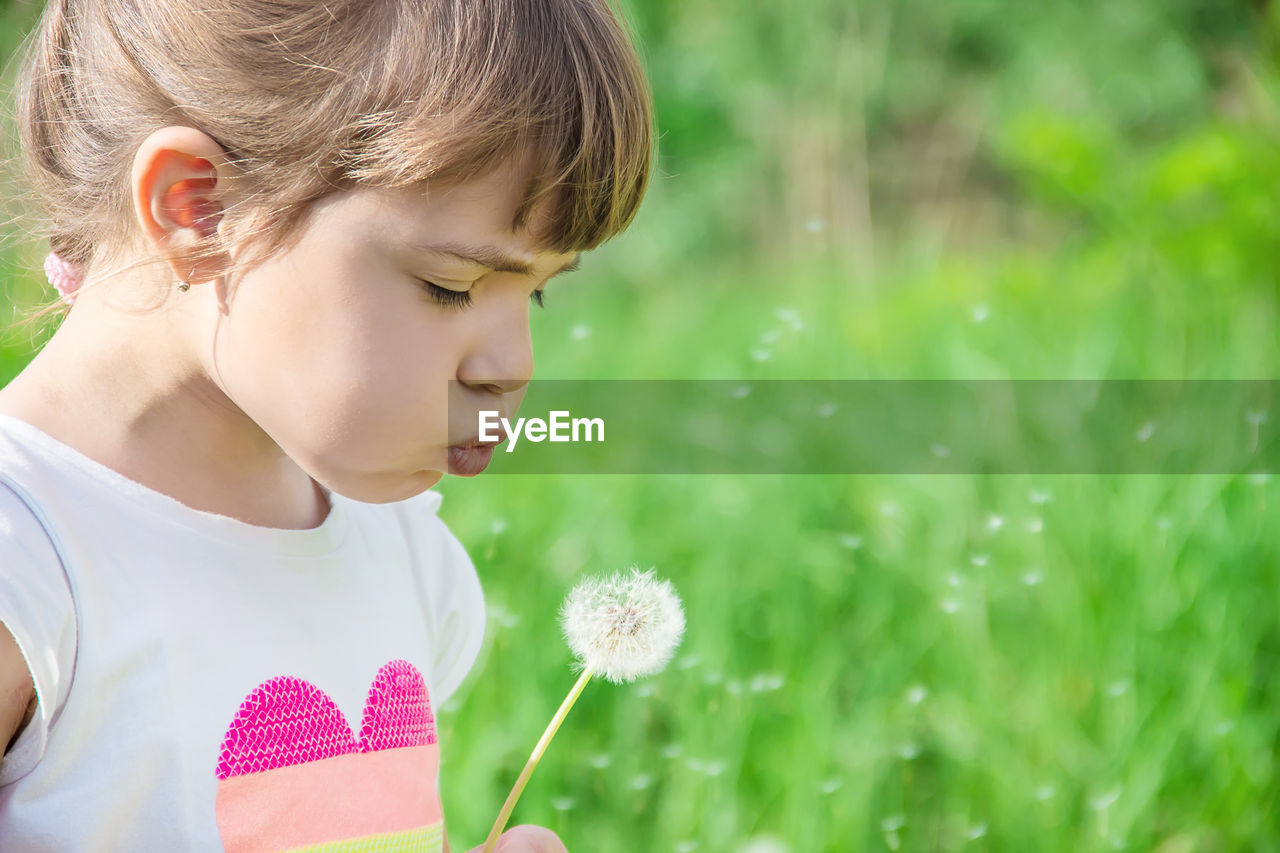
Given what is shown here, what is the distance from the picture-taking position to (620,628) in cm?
80

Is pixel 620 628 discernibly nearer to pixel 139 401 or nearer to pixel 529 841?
pixel 529 841

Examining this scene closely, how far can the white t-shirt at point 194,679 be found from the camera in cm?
67

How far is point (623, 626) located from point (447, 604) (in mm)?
265

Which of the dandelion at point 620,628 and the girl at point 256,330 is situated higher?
the girl at point 256,330

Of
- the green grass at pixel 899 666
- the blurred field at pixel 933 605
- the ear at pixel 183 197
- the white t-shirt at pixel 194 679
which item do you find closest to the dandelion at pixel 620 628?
the white t-shirt at pixel 194 679

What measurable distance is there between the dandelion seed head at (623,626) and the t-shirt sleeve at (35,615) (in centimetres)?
32

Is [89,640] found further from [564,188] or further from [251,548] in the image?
[564,188]

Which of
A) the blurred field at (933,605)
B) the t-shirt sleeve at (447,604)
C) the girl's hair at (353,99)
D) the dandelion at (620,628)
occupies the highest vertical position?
the girl's hair at (353,99)

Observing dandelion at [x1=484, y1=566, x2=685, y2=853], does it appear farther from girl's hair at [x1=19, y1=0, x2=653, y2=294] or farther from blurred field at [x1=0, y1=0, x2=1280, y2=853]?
blurred field at [x1=0, y1=0, x2=1280, y2=853]

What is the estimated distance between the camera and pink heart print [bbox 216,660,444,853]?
2.44ft

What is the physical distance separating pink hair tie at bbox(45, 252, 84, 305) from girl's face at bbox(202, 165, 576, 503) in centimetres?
15

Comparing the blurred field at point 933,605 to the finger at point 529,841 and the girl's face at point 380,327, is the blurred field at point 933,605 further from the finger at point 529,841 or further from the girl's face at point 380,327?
the finger at point 529,841

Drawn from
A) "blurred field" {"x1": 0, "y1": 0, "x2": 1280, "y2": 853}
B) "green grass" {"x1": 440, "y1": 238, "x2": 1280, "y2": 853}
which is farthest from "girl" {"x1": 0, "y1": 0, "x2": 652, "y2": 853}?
"green grass" {"x1": 440, "y1": 238, "x2": 1280, "y2": 853}

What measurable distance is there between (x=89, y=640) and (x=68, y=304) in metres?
0.29
